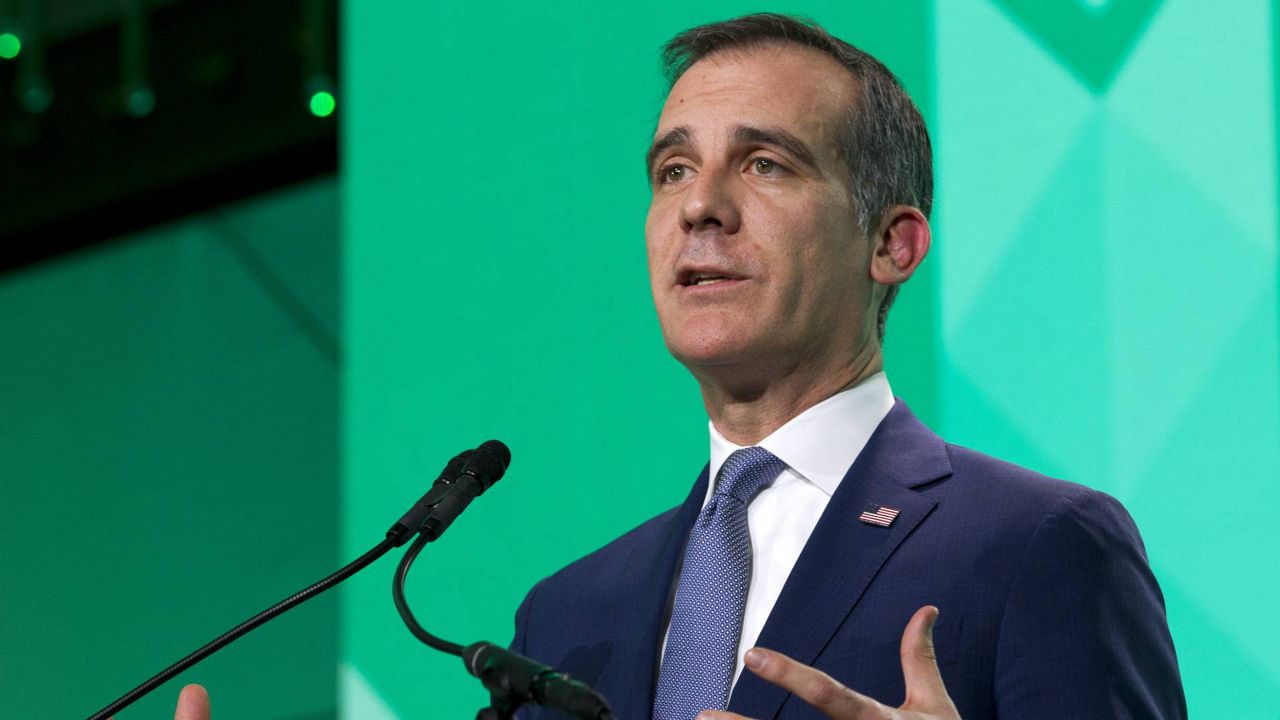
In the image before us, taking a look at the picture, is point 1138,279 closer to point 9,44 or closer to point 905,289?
point 905,289

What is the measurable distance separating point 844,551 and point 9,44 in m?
4.81

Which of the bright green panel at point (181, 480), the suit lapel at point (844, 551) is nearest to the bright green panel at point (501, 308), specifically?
the suit lapel at point (844, 551)

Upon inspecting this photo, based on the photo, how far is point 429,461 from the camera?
102 inches

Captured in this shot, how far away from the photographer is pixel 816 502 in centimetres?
177

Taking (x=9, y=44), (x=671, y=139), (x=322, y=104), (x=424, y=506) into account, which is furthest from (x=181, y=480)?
(x=424, y=506)

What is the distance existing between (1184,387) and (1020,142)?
40cm

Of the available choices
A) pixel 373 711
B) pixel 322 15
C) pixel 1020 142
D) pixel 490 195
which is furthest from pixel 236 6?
pixel 1020 142

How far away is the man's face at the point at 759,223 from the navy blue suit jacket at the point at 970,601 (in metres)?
0.17

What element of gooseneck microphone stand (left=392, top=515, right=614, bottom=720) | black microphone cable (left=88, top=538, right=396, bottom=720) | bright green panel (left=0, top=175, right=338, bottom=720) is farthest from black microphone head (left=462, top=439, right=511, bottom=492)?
bright green panel (left=0, top=175, right=338, bottom=720)

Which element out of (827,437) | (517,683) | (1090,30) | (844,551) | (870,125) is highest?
(1090,30)

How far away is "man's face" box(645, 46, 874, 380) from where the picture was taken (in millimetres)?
1794

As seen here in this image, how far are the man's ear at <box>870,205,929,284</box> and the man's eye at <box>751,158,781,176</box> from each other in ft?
0.55

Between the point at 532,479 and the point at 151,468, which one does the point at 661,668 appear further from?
the point at 151,468

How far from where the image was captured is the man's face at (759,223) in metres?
1.79
